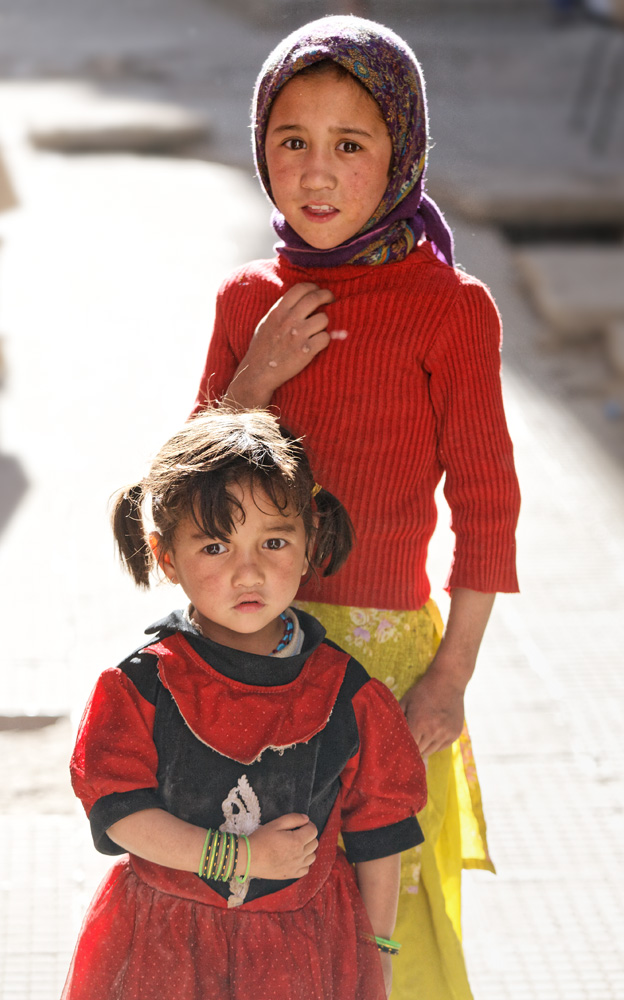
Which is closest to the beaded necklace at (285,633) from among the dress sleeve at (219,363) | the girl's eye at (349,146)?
the dress sleeve at (219,363)

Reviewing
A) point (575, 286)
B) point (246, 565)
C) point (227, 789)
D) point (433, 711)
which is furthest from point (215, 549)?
point (575, 286)

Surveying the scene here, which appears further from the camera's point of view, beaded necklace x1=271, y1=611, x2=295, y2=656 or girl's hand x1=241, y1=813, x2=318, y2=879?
beaded necklace x1=271, y1=611, x2=295, y2=656

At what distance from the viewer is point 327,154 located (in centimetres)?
138

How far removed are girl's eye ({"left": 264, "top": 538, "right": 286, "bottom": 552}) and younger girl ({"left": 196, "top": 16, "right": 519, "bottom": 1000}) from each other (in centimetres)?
17

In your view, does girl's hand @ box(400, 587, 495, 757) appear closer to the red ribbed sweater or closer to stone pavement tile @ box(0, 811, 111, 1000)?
the red ribbed sweater

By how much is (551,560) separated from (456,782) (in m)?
2.13

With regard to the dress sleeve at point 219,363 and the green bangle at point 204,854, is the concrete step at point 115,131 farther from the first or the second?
the green bangle at point 204,854

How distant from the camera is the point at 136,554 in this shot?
1481mm

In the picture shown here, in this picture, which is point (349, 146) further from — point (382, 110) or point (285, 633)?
point (285, 633)

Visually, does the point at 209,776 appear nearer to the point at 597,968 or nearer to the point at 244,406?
the point at 244,406

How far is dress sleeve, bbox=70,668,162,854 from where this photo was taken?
1.30m

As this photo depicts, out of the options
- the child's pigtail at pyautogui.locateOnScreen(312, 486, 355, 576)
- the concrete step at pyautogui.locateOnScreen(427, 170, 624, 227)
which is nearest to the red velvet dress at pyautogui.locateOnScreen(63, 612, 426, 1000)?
the child's pigtail at pyautogui.locateOnScreen(312, 486, 355, 576)

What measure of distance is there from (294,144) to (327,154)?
0.05 meters

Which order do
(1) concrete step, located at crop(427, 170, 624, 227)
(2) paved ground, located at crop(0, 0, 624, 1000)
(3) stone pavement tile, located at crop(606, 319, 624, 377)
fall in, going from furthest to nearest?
(1) concrete step, located at crop(427, 170, 624, 227) → (3) stone pavement tile, located at crop(606, 319, 624, 377) → (2) paved ground, located at crop(0, 0, 624, 1000)
